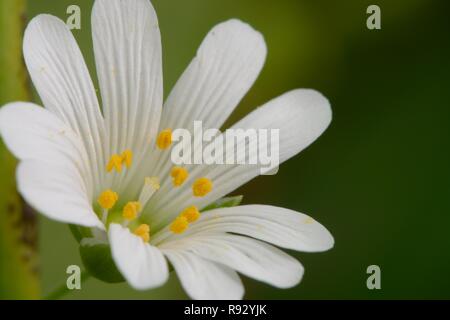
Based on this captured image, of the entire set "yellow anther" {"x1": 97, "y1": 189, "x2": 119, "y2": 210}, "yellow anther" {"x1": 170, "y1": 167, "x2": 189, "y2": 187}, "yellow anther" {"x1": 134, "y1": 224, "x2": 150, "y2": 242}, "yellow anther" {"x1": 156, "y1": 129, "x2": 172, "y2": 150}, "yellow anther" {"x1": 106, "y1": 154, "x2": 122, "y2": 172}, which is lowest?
"yellow anther" {"x1": 134, "y1": 224, "x2": 150, "y2": 242}

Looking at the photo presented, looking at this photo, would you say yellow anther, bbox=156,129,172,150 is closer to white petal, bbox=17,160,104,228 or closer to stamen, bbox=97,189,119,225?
stamen, bbox=97,189,119,225

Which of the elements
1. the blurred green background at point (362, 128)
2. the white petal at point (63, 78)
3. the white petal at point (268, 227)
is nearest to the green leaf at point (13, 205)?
the white petal at point (63, 78)

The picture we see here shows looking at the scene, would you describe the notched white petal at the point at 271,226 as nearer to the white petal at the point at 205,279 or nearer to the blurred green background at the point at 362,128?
the white petal at the point at 205,279

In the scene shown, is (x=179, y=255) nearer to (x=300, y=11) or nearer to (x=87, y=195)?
(x=87, y=195)

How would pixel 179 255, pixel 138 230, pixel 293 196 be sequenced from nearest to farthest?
pixel 179 255 < pixel 138 230 < pixel 293 196

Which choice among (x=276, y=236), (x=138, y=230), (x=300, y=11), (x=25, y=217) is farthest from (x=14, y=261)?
(x=300, y=11)

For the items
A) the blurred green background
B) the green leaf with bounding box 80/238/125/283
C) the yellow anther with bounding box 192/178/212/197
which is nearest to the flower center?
the yellow anther with bounding box 192/178/212/197

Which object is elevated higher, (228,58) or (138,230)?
(228,58)
